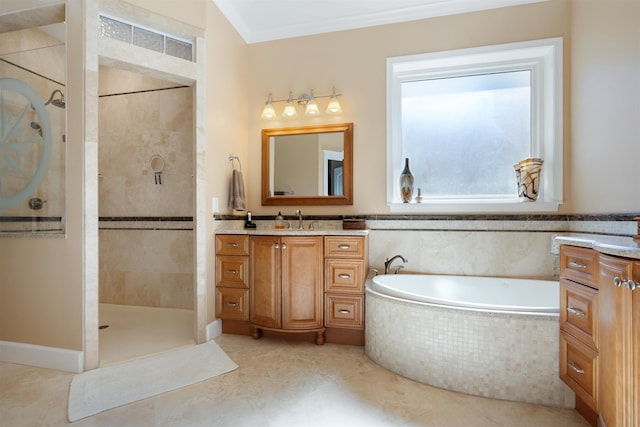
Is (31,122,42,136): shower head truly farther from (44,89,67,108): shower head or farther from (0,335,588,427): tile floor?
(0,335,588,427): tile floor

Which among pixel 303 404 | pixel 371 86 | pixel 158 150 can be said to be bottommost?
pixel 303 404

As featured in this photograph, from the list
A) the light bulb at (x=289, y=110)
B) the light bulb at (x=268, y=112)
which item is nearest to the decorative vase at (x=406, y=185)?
the light bulb at (x=289, y=110)

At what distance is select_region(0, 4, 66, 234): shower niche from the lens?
87.1 inches

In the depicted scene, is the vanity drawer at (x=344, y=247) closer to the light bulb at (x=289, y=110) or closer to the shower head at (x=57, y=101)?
the light bulb at (x=289, y=110)

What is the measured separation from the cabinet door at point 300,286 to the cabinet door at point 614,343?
67.8 inches

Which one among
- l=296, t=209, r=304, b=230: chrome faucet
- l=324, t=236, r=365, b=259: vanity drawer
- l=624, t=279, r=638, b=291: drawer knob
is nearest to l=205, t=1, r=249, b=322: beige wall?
l=296, t=209, r=304, b=230: chrome faucet

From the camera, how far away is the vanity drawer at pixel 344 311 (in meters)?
2.52

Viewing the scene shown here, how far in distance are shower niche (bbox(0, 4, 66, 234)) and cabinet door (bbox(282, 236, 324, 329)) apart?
5.27 ft

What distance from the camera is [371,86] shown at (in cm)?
301

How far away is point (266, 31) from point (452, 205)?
254 centimetres

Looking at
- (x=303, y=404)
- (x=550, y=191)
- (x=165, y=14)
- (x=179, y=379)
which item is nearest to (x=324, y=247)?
(x=303, y=404)

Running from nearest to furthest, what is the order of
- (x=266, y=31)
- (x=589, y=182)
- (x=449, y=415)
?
(x=449, y=415) < (x=589, y=182) < (x=266, y=31)

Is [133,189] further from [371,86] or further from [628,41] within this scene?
[628,41]

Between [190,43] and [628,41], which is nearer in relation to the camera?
[628,41]
